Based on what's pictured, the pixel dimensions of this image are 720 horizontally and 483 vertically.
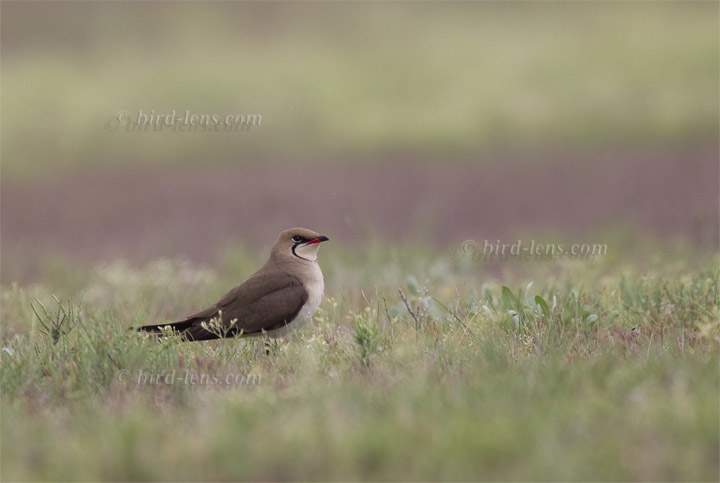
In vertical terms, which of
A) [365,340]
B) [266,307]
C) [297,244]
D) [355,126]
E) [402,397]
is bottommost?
[402,397]

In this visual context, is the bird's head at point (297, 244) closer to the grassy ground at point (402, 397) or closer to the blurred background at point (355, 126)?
the grassy ground at point (402, 397)

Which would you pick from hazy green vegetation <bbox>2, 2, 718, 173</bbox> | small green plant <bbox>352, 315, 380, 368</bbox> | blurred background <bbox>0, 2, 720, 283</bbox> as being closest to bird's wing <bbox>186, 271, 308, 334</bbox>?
small green plant <bbox>352, 315, 380, 368</bbox>

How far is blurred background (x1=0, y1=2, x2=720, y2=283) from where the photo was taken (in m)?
15.2

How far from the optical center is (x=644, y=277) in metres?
6.98

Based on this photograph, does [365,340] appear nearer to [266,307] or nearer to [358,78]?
[266,307]

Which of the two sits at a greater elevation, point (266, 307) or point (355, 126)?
point (355, 126)

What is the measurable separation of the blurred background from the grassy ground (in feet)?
19.9

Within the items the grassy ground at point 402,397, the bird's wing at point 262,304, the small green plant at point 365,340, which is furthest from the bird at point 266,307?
the small green plant at point 365,340

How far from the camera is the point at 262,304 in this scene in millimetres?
6594

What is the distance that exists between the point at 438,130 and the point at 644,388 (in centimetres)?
1656

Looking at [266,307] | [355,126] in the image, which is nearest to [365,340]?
[266,307]

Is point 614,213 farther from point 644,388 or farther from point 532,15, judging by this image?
point 532,15

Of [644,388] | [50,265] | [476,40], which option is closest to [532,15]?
[476,40]

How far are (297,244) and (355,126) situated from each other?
1428cm
